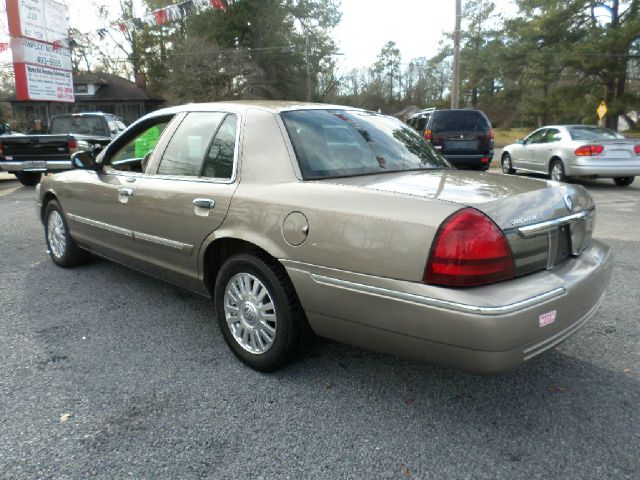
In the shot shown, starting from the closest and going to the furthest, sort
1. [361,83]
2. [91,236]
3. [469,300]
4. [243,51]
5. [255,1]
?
[469,300], [91,236], [243,51], [255,1], [361,83]

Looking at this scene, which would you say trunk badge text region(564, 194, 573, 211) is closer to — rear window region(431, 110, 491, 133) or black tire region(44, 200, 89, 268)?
black tire region(44, 200, 89, 268)

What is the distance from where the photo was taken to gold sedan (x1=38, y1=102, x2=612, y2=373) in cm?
223

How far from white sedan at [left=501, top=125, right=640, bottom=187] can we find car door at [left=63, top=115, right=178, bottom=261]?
9.51 meters

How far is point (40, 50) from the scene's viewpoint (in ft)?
57.8

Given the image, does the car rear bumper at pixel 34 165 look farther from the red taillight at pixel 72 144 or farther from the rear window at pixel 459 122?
the rear window at pixel 459 122

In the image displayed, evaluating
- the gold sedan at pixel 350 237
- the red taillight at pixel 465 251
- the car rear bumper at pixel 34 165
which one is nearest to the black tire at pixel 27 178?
the car rear bumper at pixel 34 165

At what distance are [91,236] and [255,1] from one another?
40.0 meters

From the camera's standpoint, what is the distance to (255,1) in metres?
40.0

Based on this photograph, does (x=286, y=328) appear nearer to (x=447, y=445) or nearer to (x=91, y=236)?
(x=447, y=445)

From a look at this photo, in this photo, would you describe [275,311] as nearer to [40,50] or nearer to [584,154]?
[584,154]

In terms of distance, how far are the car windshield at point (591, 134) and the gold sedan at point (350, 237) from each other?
9064 mm

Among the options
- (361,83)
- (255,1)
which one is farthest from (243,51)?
(361,83)

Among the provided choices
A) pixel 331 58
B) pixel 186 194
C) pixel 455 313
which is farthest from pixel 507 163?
pixel 331 58

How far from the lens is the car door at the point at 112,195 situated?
3.97m
